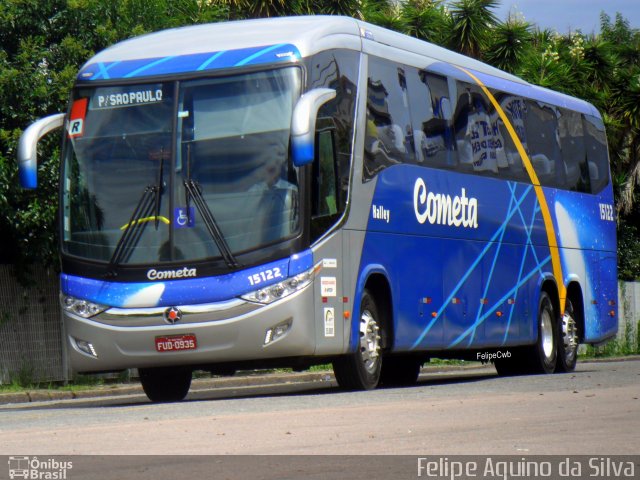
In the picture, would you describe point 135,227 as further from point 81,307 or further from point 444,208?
point 444,208

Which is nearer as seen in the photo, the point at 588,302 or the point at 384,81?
the point at 384,81

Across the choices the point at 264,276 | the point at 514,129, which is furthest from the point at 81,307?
the point at 514,129

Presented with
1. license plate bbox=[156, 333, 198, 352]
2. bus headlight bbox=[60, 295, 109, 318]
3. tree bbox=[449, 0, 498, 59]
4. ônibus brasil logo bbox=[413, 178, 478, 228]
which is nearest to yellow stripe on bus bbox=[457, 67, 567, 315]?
ônibus brasil logo bbox=[413, 178, 478, 228]

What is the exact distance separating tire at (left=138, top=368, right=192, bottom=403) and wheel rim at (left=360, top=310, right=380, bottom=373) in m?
2.08

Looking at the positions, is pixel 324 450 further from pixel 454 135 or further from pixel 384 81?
pixel 454 135

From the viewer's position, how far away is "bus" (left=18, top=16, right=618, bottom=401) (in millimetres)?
13688

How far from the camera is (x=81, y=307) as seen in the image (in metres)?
14.1

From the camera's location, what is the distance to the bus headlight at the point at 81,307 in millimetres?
13984

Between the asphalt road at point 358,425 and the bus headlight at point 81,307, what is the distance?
0.99 m

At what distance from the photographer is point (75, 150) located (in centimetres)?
1446

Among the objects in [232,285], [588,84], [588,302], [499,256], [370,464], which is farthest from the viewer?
[588,84]

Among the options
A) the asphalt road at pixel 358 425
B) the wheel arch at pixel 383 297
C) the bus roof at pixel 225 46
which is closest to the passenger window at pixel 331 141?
the bus roof at pixel 225 46

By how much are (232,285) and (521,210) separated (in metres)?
7.15

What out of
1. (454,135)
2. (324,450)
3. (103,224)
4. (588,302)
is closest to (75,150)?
(103,224)
